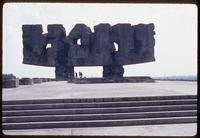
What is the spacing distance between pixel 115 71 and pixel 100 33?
222 cm

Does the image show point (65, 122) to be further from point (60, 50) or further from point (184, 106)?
point (60, 50)

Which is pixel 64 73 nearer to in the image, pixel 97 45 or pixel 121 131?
pixel 97 45

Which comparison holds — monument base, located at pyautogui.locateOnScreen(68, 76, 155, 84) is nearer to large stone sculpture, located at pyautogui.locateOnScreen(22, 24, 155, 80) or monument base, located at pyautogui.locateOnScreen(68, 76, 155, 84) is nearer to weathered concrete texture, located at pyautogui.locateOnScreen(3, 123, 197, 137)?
large stone sculpture, located at pyautogui.locateOnScreen(22, 24, 155, 80)

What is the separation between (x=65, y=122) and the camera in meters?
5.82

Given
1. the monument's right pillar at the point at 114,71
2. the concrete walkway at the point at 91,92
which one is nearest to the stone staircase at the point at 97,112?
the concrete walkway at the point at 91,92

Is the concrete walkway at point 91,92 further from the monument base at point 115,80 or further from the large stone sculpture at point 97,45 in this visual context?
the large stone sculpture at point 97,45

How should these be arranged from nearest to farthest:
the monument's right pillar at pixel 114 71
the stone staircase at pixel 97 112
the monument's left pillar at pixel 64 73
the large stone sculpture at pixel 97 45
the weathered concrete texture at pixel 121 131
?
the weathered concrete texture at pixel 121 131 → the stone staircase at pixel 97 112 → the large stone sculpture at pixel 97 45 → the monument's right pillar at pixel 114 71 → the monument's left pillar at pixel 64 73

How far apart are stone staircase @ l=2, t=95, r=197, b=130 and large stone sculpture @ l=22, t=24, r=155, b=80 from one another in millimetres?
11258

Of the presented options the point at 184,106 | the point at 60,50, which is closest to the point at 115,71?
the point at 60,50

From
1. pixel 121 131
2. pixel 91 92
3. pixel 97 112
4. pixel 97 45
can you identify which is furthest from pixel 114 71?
pixel 121 131

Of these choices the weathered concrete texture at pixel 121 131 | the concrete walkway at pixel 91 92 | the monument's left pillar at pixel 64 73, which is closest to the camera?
the weathered concrete texture at pixel 121 131

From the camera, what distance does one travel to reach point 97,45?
18188mm

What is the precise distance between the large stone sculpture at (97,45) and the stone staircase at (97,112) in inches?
443

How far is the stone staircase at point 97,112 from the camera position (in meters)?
5.86
